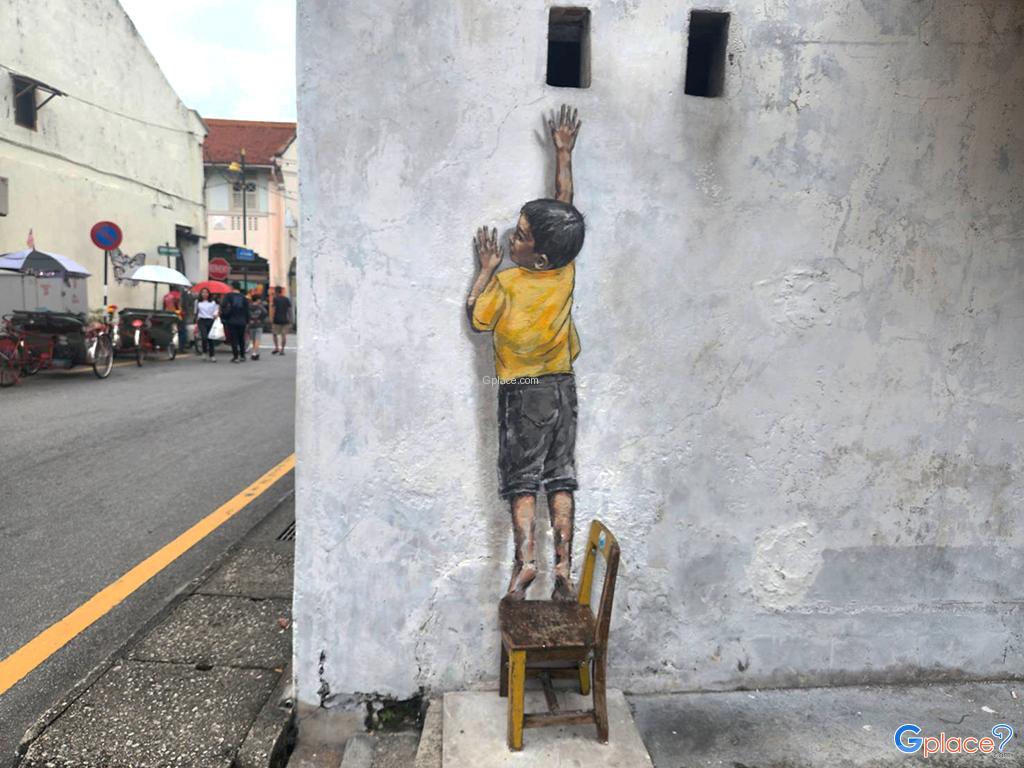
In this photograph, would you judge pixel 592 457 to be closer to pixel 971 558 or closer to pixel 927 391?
pixel 927 391

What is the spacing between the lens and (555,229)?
2557 millimetres

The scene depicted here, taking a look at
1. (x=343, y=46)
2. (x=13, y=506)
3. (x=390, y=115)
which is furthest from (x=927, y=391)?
(x=13, y=506)

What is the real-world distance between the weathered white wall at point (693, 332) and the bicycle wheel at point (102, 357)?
1069 cm

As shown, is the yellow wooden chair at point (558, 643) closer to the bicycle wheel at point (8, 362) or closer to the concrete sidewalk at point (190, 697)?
the concrete sidewalk at point (190, 697)

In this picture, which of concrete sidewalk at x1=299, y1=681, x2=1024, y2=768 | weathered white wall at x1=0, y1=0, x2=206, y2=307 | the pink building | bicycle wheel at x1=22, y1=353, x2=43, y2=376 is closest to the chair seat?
concrete sidewalk at x1=299, y1=681, x2=1024, y2=768

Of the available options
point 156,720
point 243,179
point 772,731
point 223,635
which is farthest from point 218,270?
point 772,731

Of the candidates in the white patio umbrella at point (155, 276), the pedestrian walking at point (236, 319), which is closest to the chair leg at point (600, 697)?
the pedestrian walking at point (236, 319)

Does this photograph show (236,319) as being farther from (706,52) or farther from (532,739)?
(532,739)

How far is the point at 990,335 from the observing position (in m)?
2.79

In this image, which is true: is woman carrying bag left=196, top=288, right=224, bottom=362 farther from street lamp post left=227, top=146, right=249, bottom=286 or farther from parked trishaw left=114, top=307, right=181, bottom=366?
street lamp post left=227, top=146, right=249, bottom=286

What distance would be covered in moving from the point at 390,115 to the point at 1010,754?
3.42m

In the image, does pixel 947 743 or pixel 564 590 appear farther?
pixel 564 590

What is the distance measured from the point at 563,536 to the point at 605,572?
25 cm

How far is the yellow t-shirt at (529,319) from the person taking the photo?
8.46 ft
